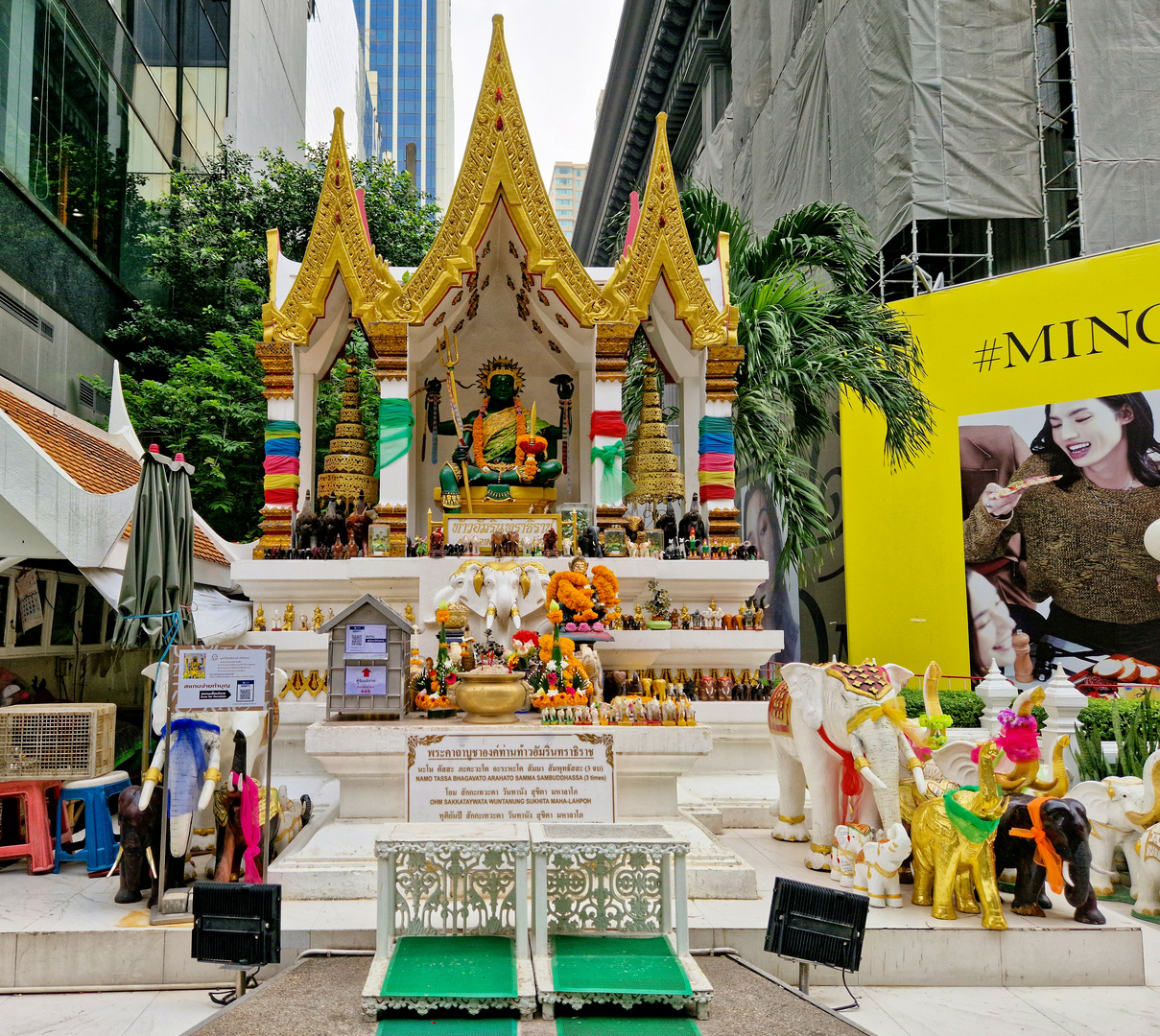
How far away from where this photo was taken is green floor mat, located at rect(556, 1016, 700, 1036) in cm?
470

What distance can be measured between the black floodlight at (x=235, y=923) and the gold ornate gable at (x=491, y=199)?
26.4 ft

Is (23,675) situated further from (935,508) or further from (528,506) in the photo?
(935,508)

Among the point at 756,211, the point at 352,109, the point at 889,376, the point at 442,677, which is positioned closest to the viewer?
the point at 442,677

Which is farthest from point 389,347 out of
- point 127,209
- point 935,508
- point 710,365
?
point 127,209

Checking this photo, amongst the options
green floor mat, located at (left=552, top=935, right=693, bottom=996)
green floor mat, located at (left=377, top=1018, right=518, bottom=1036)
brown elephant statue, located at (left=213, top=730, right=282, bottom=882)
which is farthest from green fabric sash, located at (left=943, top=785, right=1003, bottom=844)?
brown elephant statue, located at (left=213, top=730, right=282, bottom=882)

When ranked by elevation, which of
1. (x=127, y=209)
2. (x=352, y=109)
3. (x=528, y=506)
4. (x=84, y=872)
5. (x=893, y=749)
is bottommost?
(x=84, y=872)

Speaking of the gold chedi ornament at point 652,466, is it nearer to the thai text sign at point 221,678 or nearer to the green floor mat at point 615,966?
the thai text sign at point 221,678

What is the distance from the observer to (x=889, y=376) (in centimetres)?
1625

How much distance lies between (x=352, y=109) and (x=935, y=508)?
5367 centimetres

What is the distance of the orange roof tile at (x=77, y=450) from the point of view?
10484 mm

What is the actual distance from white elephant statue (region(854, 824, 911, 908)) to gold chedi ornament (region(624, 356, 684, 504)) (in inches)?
297

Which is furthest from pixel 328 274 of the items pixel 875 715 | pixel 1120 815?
pixel 1120 815

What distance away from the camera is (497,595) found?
32.8ft

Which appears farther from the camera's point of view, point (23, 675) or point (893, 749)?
point (23, 675)
